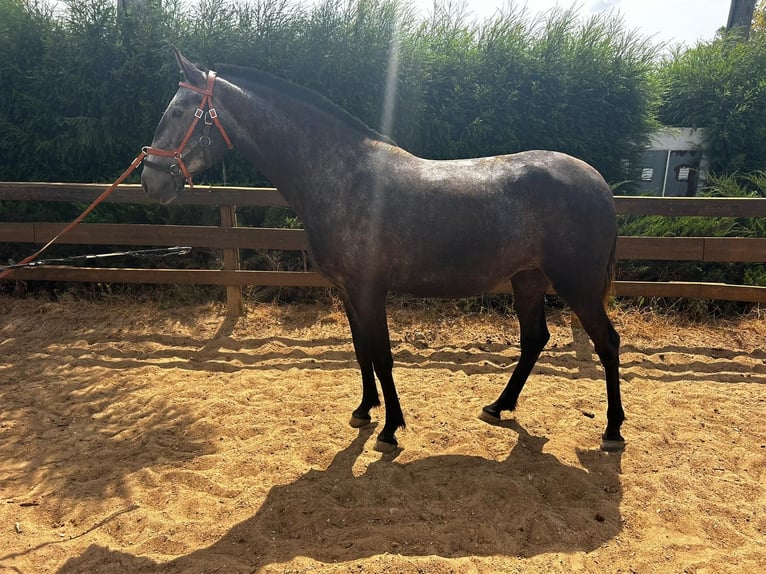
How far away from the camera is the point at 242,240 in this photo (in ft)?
15.6

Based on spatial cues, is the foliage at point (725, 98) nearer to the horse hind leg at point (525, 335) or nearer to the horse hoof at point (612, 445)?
the horse hind leg at point (525, 335)

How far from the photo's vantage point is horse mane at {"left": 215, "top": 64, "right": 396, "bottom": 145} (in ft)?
8.80

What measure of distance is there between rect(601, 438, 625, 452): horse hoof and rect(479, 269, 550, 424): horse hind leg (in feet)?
1.98

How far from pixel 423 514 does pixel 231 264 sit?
3.50 m

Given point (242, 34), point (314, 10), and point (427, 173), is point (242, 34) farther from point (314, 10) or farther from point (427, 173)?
point (427, 173)

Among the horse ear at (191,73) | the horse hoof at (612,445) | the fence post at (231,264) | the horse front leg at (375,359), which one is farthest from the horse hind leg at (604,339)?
the fence post at (231,264)

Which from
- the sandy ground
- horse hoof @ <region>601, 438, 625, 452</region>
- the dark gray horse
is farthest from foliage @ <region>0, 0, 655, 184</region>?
horse hoof @ <region>601, 438, 625, 452</region>

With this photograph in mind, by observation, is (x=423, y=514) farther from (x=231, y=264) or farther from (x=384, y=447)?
(x=231, y=264)

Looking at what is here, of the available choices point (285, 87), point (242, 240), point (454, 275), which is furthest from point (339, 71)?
point (454, 275)

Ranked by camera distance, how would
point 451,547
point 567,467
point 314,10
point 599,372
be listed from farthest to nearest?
point 314,10 < point 599,372 < point 567,467 < point 451,547

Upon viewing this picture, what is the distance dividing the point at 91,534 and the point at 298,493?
3.09 ft

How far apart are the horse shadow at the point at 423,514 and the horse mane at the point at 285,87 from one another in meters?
1.99

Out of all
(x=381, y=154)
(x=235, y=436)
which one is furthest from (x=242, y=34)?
(x=235, y=436)

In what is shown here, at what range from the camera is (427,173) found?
8.74 feet
